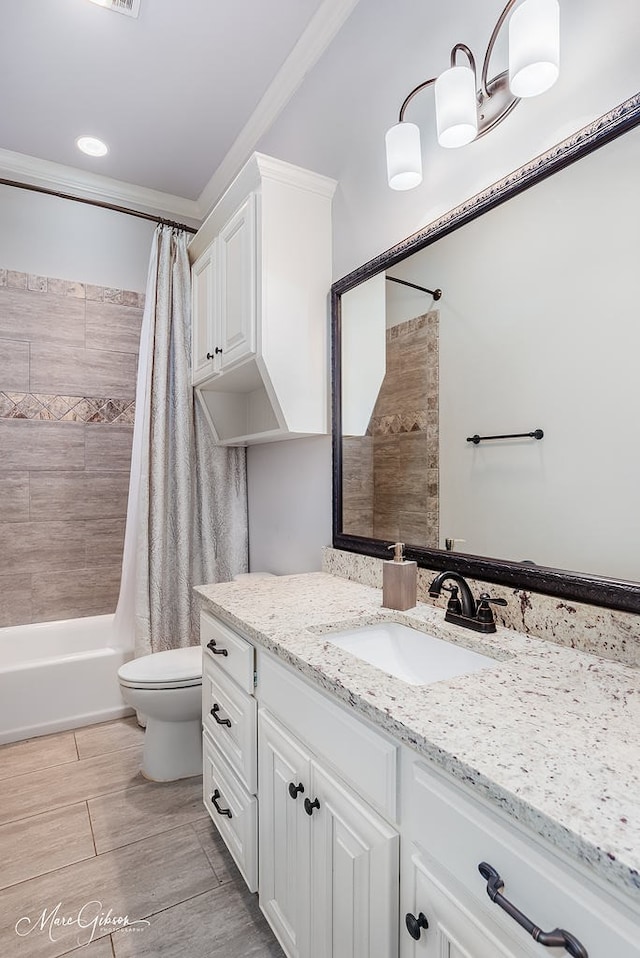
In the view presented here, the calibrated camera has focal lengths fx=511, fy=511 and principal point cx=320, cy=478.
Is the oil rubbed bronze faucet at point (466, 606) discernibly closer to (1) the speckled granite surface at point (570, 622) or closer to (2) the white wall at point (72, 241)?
(1) the speckled granite surface at point (570, 622)

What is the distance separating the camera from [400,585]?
135 cm

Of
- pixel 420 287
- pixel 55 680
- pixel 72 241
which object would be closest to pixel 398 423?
pixel 420 287

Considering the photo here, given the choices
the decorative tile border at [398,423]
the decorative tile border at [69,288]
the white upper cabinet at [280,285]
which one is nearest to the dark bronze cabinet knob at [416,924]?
the decorative tile border at [398,423]

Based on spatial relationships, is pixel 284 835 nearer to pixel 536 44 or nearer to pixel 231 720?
pixel 231 720

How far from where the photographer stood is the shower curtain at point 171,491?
102 inches

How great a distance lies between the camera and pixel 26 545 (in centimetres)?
274

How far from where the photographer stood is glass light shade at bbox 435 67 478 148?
47.3 inches

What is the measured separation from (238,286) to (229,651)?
1.38 metres

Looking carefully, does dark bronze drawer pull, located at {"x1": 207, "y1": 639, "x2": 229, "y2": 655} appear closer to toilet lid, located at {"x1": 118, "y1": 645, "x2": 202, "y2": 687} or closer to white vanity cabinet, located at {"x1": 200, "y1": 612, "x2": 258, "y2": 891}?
white vanity cabinet, located at {"x1": 200, "y1": 612, "x2": 258, "y2": 891}

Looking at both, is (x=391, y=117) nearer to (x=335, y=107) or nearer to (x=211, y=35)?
(x=335, y=107)

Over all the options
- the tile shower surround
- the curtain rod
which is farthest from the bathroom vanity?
the curtain rod

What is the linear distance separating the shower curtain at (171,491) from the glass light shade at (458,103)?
179cm

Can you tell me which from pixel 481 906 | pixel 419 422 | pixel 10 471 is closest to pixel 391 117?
pixel 419 422

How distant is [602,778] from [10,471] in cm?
291
